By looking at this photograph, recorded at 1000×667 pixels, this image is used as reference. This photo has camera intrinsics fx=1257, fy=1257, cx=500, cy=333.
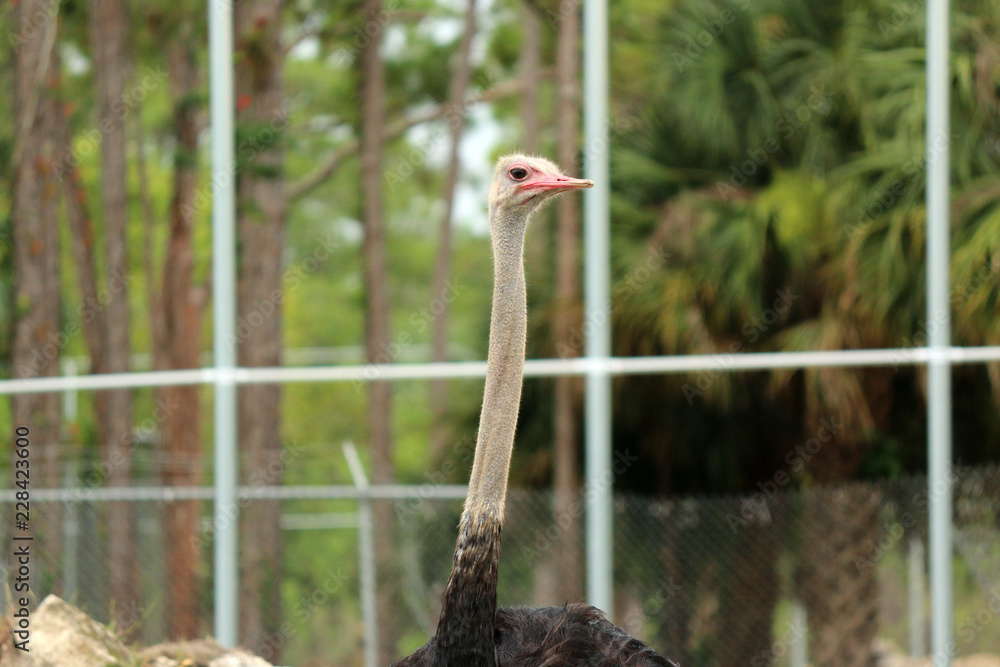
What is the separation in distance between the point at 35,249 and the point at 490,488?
747 centimetres

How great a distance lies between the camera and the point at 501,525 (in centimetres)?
374

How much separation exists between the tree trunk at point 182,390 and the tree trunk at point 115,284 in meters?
0.43

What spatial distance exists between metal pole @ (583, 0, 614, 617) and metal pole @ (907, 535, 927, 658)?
3072 millimetres

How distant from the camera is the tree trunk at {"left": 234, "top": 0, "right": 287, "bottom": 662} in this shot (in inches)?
391

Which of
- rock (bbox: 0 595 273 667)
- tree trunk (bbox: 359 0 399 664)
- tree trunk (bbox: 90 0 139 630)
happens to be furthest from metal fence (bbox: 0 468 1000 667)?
tree trunk (bbox: 359 0 399 664)

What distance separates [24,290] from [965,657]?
7.55 metres

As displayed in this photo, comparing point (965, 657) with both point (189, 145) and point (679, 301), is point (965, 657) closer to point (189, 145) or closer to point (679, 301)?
point (679, 301)

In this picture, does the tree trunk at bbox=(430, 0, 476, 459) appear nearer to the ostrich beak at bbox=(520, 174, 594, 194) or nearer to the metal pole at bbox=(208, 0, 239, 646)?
the metal pole at bbox=(208, 0, 239, 646)

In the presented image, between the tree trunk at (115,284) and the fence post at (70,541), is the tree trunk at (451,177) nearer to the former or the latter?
the tree trunk at (115,284)

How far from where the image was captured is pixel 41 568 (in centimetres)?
915

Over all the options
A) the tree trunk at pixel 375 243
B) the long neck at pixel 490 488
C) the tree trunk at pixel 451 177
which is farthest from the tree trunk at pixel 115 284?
the long neck at pixel 490 488

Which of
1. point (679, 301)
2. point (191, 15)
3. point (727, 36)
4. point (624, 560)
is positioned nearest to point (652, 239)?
point (679, 301)

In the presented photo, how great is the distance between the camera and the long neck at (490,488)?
142 inches

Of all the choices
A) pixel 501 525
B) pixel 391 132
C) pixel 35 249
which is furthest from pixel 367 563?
pixel 391 132
